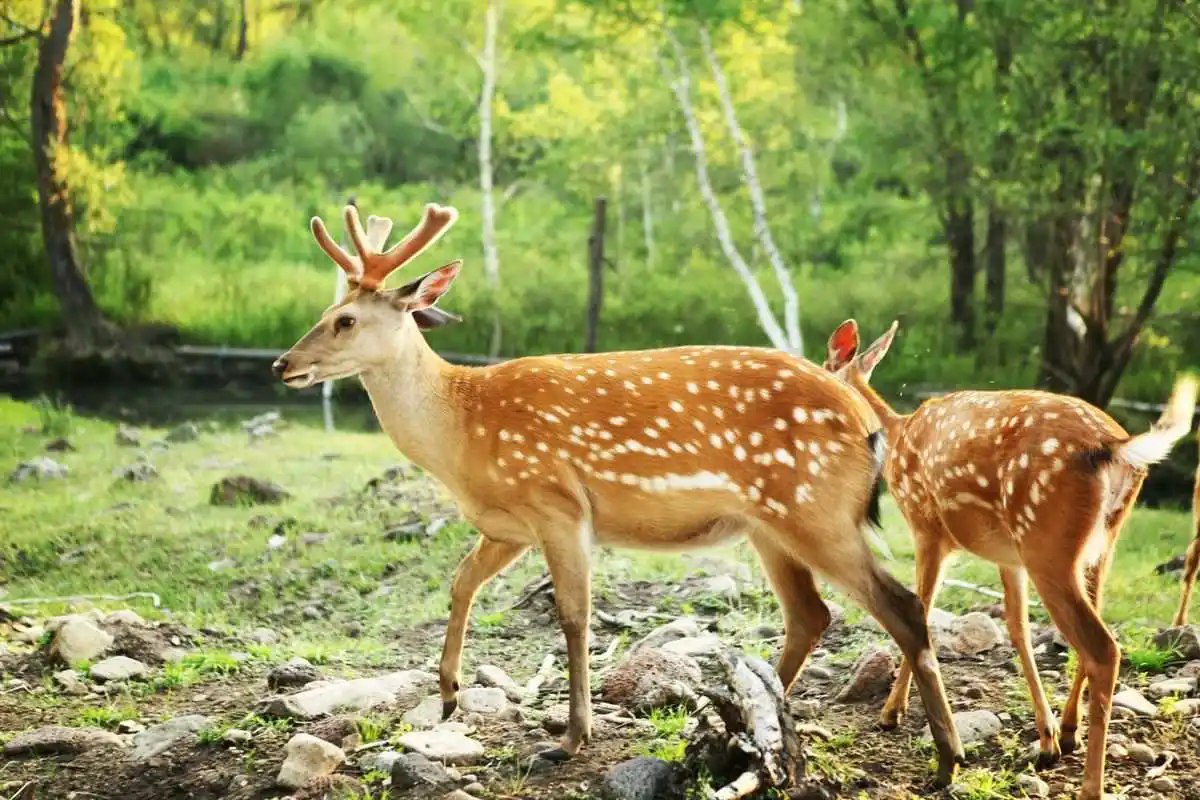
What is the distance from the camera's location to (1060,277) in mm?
7594

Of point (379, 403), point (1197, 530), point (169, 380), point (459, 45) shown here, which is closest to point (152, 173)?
point (169, 380)

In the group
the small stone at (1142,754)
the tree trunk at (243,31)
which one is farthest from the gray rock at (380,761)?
the tree trunk at (243,31)

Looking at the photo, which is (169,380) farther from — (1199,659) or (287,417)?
(1199,659)

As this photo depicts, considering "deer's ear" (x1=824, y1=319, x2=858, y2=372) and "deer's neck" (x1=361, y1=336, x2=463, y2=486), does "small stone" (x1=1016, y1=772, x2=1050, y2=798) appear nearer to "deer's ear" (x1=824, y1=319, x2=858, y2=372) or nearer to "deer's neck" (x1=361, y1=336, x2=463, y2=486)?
"deer's ear" (x1=824, y1=319, x2=858, y2=372)

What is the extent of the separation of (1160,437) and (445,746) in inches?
60.5

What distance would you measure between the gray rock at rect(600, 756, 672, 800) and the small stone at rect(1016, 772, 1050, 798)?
0.68 m

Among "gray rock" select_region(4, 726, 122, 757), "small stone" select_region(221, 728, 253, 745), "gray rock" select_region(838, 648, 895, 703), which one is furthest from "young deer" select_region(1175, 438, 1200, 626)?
"gray rock" select_region(4, 726, 122, 757)

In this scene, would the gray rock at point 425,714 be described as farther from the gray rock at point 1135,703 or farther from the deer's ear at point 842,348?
the gray rock at point 1135,703

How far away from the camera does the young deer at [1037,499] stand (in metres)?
2.58

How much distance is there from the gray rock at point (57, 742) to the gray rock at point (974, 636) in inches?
81.3

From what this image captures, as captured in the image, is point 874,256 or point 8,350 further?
point 874,256

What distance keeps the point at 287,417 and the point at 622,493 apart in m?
5.37

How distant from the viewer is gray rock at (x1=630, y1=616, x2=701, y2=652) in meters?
3.89

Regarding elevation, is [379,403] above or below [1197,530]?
above
